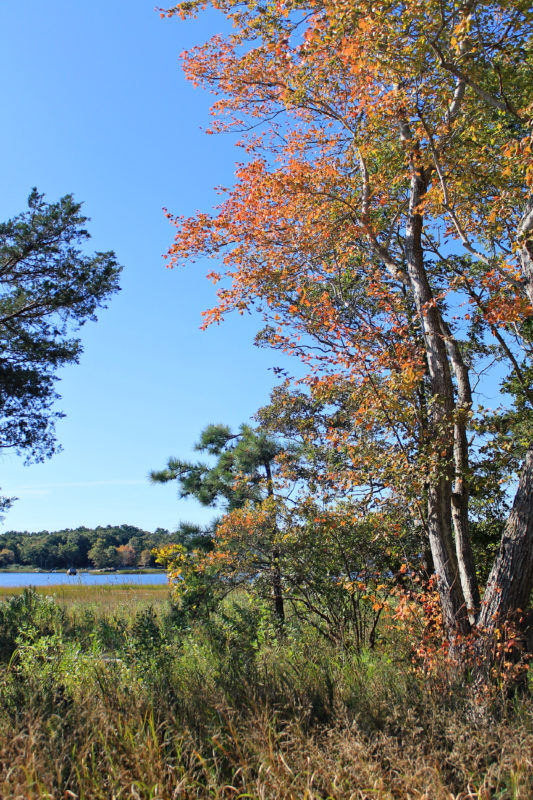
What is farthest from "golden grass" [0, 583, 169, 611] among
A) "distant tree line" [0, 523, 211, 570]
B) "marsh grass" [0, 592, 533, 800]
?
"distant tree line" [0, 523, 211, 570]

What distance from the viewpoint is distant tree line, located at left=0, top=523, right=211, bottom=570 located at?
44969 millimetres

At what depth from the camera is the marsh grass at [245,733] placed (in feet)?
8.57

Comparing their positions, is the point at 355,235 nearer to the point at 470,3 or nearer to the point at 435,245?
the point at 435,245

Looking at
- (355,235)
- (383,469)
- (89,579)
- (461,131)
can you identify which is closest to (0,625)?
(89,579)

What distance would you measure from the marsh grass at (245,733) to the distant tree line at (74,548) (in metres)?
40.2

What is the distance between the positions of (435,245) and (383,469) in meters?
4.52

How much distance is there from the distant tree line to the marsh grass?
40.2 meters

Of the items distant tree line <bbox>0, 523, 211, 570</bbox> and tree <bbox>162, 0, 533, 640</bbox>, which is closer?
tree <bbox>162, 0, 533, 640</bbox>

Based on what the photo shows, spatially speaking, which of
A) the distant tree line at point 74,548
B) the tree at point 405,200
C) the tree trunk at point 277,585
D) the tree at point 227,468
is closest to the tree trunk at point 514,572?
the tree at point 405,200

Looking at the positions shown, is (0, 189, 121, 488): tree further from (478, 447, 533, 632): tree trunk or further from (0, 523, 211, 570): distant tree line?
(0, 523, 211, 570): distant tree line

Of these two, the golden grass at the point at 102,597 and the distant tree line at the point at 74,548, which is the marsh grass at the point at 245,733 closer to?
the golden grass at the point at 102,597

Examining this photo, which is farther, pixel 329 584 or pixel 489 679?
pixel 329 584

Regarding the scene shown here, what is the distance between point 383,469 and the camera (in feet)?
19.1

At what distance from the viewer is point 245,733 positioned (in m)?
3.01
